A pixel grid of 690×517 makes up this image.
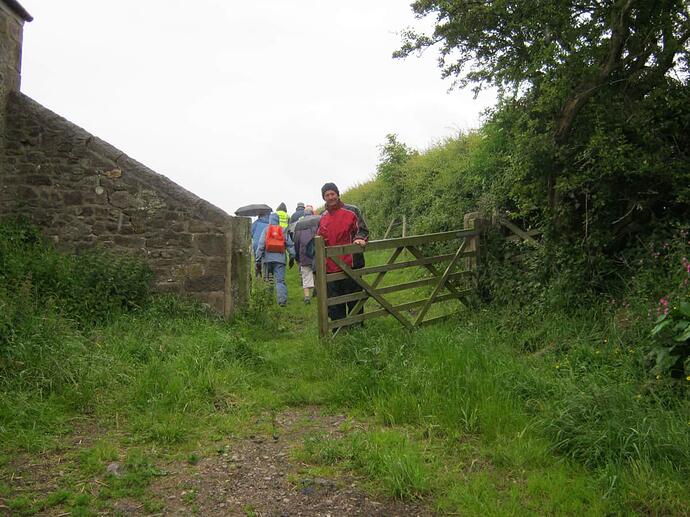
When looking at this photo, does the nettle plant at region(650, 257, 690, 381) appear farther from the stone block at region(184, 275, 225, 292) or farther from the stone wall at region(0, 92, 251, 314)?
the stone wall at region(0, 92, 251, 314)

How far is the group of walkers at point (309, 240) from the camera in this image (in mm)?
7094

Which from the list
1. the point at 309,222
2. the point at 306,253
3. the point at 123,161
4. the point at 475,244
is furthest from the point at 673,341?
the point at 123,161

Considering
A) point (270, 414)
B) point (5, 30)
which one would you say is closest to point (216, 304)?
point (270, 414)

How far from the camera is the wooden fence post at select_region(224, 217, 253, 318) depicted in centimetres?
805

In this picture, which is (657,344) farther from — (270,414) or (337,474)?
(270,414)

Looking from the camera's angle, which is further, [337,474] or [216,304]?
[216,304]

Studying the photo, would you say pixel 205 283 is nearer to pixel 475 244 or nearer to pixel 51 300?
pixel 51 300

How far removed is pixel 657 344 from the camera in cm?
442

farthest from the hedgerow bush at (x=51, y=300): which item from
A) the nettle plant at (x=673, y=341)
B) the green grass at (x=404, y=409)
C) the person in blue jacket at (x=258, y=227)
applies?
the nettle plant at (x=673, y=341)

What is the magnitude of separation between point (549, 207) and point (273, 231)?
4932 mm

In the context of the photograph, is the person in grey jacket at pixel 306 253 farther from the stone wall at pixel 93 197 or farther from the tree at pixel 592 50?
the tree at pixel 592 50

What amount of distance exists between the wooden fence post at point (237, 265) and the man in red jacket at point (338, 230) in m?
1.54

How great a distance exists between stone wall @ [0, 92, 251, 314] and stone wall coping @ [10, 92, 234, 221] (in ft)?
0.04

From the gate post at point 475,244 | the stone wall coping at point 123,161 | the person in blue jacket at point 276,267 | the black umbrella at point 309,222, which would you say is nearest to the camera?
the stone wall coping at point 123,161
